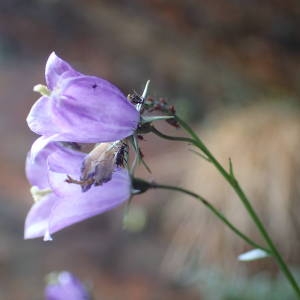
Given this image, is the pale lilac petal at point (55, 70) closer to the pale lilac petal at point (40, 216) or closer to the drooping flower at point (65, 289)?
the pale lilac petal at point (40, 216)

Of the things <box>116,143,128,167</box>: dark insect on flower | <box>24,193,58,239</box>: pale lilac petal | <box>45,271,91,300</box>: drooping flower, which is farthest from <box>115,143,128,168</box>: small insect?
<box>45,271,91,300</box>: drooping flower

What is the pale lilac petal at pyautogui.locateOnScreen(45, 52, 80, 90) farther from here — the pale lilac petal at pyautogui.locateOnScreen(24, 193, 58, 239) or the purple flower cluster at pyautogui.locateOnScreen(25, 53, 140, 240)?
the pale lilac petal at pyautogui.locateOnScreen(24, 193, 58, 239)

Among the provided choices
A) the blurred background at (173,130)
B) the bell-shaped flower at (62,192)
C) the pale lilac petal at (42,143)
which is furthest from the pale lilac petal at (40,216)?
the blurred background at (173,130)

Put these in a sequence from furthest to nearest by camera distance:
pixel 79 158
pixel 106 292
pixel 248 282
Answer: pixel 106 292 < pixel 248 282 < pixel 79 158

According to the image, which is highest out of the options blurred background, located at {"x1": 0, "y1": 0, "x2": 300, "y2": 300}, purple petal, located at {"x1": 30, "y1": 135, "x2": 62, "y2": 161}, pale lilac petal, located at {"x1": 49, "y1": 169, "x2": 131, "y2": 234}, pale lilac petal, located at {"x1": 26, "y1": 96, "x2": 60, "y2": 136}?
pale lilac petal, located at {"x1": 26, "y1": 96, "x2": 60, "y2": 136}

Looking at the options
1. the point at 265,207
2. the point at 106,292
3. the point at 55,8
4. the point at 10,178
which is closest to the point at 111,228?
the point at 106,292

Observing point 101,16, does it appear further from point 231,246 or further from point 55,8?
point 231,246
